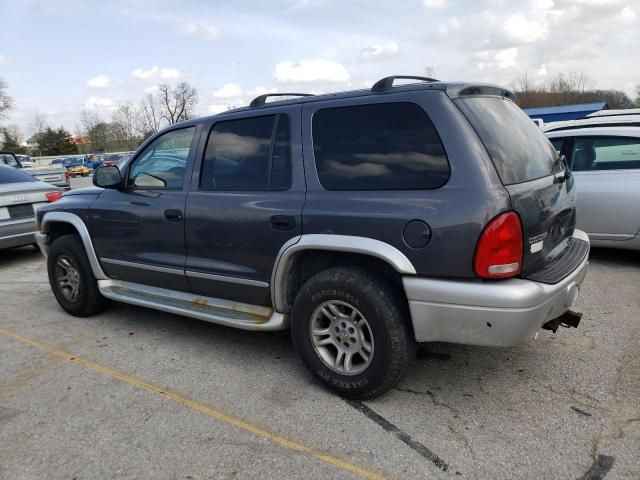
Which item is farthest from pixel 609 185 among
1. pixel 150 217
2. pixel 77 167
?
pixel 77 167

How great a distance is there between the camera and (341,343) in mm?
3090

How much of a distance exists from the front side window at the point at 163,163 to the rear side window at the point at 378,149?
1.26 meters

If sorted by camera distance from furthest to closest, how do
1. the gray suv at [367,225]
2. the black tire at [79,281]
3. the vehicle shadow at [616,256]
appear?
the vehicle shadow at [616,256], the black tire at [79,281], the gray suv at [367,225]

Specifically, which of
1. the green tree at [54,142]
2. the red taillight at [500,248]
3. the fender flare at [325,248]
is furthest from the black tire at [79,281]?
the green tree at [54,142]

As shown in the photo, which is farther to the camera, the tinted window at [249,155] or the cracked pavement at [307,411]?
the tinted window at [249,155]

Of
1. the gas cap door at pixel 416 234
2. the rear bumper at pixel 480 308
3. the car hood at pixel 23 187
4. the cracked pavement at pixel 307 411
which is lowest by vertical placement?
the cracked pavement at pixel 307 411

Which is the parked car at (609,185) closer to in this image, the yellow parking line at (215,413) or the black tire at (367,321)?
the black tire at (367,321)

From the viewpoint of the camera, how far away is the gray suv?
103 inches

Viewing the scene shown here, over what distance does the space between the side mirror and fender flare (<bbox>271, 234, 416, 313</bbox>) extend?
71.4 inches

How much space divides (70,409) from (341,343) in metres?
1.72

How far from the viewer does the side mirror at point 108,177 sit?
166 inches

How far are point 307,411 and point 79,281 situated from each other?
279cm

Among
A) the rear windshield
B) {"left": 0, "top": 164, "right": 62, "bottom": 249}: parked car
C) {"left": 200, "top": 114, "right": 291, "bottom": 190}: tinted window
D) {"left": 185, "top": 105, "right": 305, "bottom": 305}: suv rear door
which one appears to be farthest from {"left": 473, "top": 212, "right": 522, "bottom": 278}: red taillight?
{"left": 0, "top": 164, "right": 62, "bottom": 249}: parked car

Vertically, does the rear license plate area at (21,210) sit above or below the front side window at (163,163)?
Result: below
